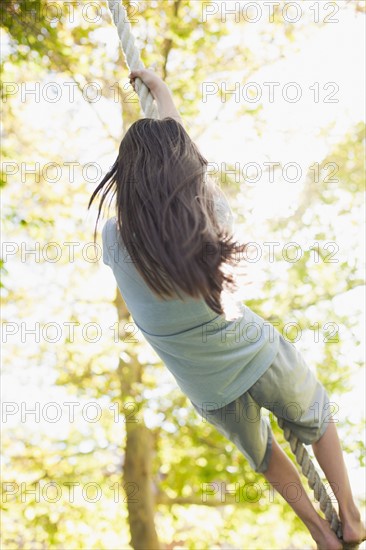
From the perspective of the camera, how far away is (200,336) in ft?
5.15

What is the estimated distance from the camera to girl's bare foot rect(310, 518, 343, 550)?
1.71m

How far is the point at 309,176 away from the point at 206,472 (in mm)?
2022

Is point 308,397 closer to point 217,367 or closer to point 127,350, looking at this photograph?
point 217,367

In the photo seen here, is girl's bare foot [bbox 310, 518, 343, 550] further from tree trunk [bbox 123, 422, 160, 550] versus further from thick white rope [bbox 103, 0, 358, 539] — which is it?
tree trunk [bbox 123, 422, 160, 550]

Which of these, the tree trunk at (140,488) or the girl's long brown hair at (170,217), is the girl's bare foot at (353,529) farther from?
the tree trunk at (140,488)

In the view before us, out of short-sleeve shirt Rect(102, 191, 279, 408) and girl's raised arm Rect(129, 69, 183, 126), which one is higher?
girl's raised arm Rect(129, 69, 183, 126)

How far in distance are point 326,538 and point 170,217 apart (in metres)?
0.94

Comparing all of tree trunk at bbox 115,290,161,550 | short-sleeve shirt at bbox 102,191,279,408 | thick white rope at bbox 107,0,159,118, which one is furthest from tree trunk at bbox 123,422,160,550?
thick white rope at bbox 107,0,159,118

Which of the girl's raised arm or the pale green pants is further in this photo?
the girl's raised arm

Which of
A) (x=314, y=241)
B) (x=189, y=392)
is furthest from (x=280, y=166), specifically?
(x=189, y=392)

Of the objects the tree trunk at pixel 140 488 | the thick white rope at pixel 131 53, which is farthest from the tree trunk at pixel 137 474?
the thick white rope at pixel 131 53

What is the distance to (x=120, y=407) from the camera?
173 inches

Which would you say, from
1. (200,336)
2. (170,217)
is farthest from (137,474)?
(170,217)

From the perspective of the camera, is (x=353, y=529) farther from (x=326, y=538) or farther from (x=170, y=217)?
(x=170, y=217)
